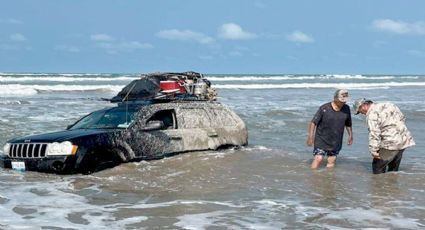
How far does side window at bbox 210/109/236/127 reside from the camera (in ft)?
38.3

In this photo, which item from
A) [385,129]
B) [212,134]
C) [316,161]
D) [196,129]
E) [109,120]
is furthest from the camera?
[212,134]

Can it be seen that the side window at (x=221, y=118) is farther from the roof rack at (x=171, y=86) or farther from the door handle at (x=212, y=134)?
the roof rack at (x=171, y=86)

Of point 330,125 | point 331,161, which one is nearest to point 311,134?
point 330,125

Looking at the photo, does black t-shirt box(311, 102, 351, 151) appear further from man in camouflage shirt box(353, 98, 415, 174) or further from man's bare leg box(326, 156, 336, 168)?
man in camouflage shirt box(353, 98, 415, 174)

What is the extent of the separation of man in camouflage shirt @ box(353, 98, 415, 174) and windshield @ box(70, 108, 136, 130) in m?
3.80

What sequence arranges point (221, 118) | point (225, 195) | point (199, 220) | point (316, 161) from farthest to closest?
point (221, 118) → point (316, 161) → point (225, 195) → point (199, 220)

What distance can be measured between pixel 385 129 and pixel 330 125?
996mm

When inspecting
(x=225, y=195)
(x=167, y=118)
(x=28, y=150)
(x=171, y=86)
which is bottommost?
(x=225, y=195)

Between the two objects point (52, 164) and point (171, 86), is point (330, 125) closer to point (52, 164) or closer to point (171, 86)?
point (171, 86)

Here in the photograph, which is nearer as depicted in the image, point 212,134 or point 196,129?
point 196,129

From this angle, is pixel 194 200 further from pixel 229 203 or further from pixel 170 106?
pixel 170 106

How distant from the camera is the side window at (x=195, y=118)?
1105cm

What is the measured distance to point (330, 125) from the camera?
32.4 feet

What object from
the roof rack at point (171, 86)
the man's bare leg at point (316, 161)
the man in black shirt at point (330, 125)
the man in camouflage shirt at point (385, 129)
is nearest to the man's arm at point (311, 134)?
the man in black shirt at point (330, 125)
